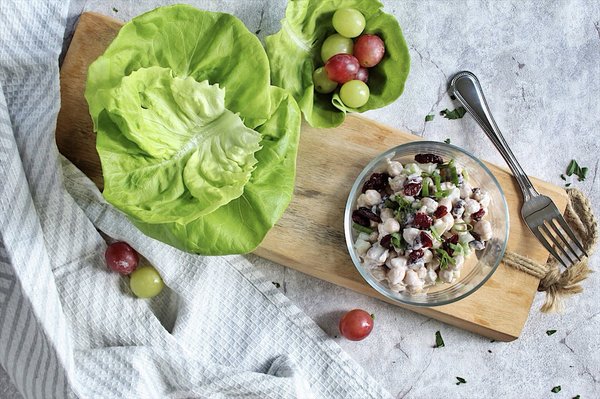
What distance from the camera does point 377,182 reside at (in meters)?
1.88

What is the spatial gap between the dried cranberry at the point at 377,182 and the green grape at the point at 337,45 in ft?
1.07

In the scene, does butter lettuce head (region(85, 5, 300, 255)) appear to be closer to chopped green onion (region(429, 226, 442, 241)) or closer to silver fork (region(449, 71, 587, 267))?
chopped green onion (region(429, 226, 442, 241))

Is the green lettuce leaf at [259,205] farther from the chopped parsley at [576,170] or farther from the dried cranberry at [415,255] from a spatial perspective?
the chopped parsley at [576,170]

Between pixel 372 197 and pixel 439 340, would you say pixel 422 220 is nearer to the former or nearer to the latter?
pixel 372 197

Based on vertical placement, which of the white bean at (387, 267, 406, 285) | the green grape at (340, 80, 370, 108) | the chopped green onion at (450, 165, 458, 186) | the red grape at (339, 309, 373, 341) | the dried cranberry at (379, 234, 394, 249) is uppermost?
the green grape at (340, 80, 370, 108)

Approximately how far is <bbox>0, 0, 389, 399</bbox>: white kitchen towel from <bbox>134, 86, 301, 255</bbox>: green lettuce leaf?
27cm

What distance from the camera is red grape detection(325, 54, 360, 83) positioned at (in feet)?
5.95

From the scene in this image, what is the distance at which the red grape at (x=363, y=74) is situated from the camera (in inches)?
73.3

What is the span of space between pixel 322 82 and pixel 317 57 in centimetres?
10

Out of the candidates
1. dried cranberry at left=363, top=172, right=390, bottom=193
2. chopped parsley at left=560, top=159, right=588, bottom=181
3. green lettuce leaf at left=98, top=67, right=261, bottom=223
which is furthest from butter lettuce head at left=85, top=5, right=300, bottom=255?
chopped parsley at left=560, top=159, right=588, bottom=181

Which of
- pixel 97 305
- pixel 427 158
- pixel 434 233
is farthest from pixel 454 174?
pixel 97 305

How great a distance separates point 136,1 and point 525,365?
1.51 m

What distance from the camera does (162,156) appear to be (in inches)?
66.1

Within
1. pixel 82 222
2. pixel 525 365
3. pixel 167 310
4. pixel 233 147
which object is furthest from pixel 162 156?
pixel 525 365
